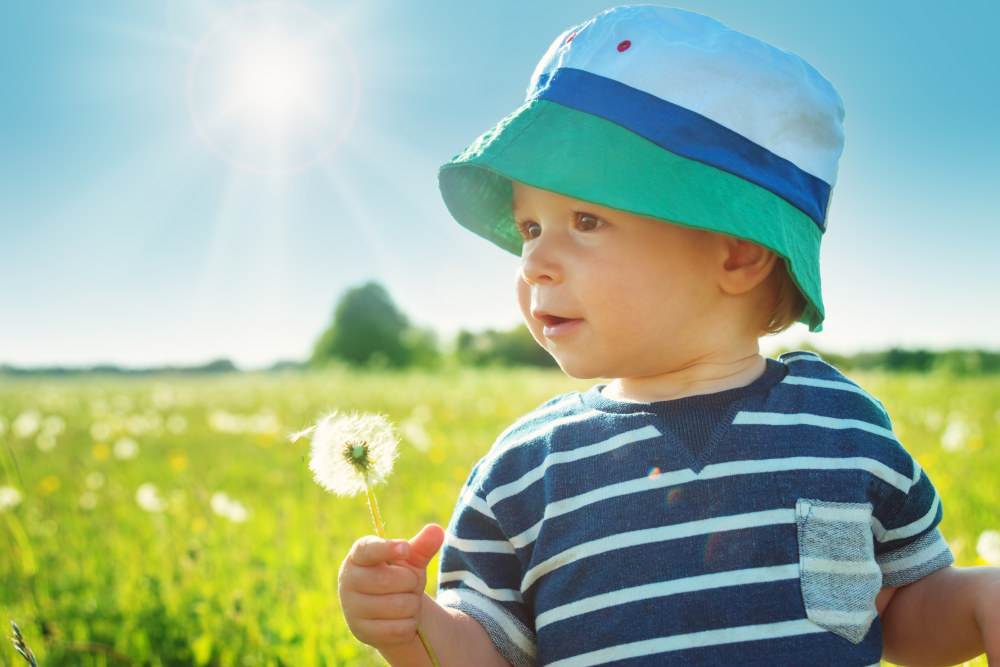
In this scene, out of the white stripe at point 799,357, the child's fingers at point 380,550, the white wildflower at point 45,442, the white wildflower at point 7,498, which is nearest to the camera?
the child's fingers at point 380,550

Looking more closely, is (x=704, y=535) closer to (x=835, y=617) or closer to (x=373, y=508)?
(x=835, y=617)

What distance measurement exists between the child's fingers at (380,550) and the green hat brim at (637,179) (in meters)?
0.75

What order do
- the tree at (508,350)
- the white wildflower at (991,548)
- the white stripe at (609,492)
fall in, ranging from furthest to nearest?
the tree at (508,350)
the white wildflower at (991,548)
the white stripe at (609,492)

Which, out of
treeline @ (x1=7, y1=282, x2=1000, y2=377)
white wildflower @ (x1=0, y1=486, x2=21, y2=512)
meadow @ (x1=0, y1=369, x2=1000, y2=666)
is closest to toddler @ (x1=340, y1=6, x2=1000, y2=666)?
meadow @ (x1=0, y1=369, x2=1000, y2=666)

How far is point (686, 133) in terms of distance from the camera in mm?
1540

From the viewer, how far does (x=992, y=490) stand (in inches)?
144

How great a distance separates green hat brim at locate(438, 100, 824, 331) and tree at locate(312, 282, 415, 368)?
57.4 m

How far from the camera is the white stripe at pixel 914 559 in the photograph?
1612 millimetres

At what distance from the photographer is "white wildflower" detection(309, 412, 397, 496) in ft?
3.99

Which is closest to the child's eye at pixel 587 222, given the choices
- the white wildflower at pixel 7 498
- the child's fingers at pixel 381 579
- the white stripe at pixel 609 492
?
the white stripe at pixel 609 492

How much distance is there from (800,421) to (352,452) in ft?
3.14

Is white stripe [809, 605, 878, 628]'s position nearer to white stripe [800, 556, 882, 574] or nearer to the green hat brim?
white stripe [800, 556, 882, 574]

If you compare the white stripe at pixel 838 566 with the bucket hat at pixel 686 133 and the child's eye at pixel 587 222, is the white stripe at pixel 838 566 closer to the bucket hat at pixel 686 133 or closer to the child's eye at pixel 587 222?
the bucket hat at pixel 686 133

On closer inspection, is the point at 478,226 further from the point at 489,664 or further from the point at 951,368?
the point at 951,368
